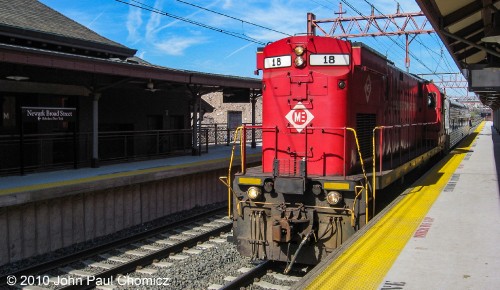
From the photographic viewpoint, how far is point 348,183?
23.0 ft

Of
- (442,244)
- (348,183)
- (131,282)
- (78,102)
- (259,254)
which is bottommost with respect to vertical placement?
(131,282)

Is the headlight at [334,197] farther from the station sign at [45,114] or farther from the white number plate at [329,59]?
the station sign at [45,114]

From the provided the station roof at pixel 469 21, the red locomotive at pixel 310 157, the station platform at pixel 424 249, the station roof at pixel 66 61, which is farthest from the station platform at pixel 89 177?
the station roof at pixel 469 21

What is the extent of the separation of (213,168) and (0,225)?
297 inches

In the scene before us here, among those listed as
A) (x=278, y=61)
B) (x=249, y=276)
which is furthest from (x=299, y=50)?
(x=249, y=276)

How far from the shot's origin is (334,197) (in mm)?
7113

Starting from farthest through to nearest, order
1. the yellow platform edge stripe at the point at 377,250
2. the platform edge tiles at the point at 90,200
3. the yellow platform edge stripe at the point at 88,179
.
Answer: the yellow platform edge stripe at the point at 88,179
the platform edge tiles at the point at 90,200
the yellow platform edge stripe at the point at 377,250

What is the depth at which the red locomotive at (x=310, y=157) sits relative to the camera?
283 inches

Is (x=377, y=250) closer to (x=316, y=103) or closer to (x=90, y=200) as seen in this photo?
(x=316, y=103)

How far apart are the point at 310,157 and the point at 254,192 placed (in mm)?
1213

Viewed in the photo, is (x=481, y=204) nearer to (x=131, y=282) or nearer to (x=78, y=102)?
(x=131, y=282)

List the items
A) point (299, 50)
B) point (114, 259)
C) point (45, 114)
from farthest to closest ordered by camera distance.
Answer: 1. point (45, 114)
2. point (114, 259)
3. point (299, 50)

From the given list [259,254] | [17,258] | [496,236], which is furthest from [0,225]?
[496,236]

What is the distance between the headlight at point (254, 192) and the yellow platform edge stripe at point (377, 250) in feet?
6.30
